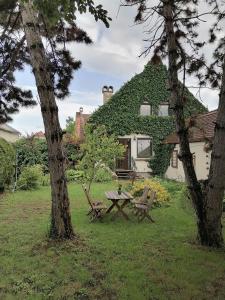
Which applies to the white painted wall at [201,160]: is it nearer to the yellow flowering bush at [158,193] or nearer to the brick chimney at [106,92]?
the yellow flowering bush at [158,193]

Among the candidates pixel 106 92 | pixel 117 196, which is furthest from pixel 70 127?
pixel 117 196

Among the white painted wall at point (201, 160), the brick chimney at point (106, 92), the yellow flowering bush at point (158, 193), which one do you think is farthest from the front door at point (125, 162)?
the yellow flowering bush at point (158, 193)

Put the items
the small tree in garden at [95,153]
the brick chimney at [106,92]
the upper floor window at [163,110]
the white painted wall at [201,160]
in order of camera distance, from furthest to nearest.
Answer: the brick chimney at [106,92] → the upper floor window at [163,110] → the white painted wall at [201,160] → the small tree in garden at [95,153]

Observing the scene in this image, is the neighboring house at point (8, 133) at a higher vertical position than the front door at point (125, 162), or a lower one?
higher

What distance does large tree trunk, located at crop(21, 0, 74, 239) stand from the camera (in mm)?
8062

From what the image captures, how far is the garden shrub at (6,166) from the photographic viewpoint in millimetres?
17984

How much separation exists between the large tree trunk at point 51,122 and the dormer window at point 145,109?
2240 centimetres

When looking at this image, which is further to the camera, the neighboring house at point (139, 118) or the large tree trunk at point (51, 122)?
the neighboring house at point (139, 118)

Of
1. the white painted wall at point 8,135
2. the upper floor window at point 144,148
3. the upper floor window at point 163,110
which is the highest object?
the upper floor window at point 163,110

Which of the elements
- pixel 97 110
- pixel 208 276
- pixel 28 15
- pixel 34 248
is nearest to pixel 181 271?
pixel 208 276

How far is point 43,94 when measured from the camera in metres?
8.05

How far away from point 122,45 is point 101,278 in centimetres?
640

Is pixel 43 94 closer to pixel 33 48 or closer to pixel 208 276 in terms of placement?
pixel 33 48

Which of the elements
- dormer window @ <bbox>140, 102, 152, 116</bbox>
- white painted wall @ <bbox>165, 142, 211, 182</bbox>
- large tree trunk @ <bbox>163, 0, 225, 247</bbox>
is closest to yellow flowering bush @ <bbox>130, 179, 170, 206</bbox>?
white painted wall @ <bbox>165, 142, 211, 182</bbox>
